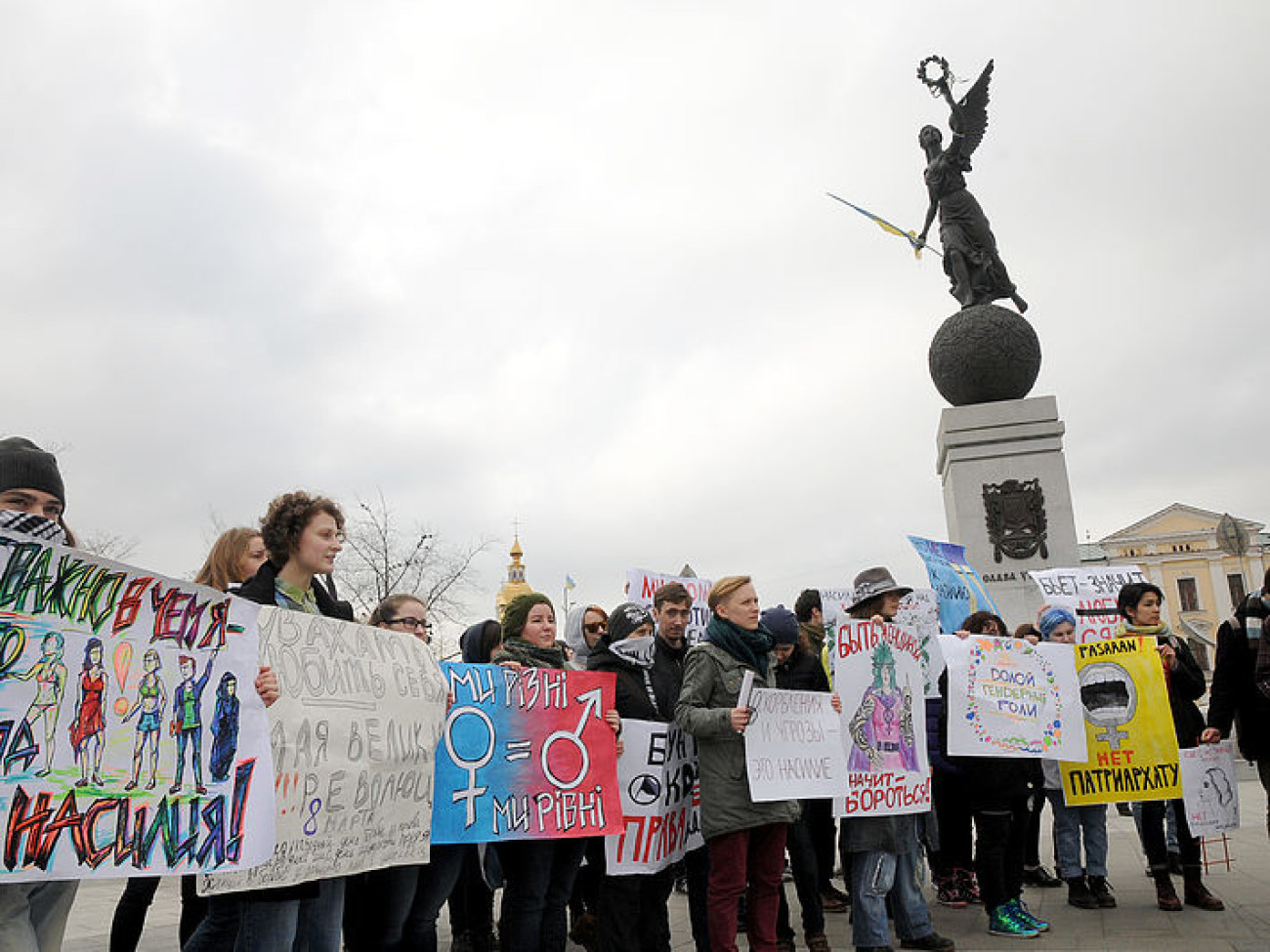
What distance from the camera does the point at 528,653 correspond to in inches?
218

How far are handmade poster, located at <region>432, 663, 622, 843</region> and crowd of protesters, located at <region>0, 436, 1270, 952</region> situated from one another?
14 centimetres

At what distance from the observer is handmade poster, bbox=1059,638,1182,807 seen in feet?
21.8

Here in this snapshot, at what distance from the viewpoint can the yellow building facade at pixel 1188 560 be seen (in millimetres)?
71938

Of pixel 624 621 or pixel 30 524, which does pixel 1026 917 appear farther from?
pixel 30 524

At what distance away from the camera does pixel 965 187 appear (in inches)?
612

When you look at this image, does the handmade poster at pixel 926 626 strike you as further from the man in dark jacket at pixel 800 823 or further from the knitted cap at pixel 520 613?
the knitted cap at pixel 520 613

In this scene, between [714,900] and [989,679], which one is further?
[989,679]

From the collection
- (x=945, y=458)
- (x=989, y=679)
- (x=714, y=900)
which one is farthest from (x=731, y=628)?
(x=945, y=458)

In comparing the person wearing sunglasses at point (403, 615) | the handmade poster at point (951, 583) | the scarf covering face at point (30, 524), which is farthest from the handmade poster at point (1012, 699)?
the scarf covering face at point (30, 524)

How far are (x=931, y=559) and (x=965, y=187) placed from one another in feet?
27.5

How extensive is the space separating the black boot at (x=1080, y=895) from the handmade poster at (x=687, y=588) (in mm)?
3073

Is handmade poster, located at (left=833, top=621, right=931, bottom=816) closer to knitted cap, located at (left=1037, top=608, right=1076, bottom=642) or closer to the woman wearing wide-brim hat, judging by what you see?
the woman wearing wide-brim hat

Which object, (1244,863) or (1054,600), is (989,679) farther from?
(1244,863)

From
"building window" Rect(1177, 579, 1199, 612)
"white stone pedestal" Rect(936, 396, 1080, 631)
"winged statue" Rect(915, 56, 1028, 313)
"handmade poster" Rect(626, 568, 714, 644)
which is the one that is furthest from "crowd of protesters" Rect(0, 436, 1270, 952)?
"building window" Rect(1177, 579, 1199, 612)
